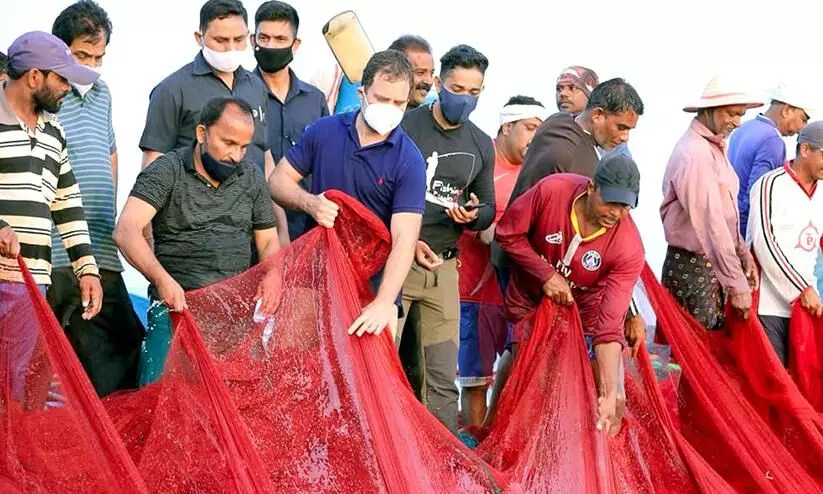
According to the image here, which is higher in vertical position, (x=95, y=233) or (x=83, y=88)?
(x=83, y=88)

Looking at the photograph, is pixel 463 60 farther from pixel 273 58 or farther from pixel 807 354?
pixel 807 354

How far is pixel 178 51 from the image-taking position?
351 inches

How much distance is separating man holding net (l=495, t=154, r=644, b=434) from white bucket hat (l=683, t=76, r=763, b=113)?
1.11m

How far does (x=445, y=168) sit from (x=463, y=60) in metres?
0.48

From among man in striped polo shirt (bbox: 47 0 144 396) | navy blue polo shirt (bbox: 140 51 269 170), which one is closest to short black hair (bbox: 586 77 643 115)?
navy blue polo shirt (bbox: 140 51 269 170)

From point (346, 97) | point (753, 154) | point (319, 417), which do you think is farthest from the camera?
point (753, 154)

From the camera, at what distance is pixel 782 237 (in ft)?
21.3

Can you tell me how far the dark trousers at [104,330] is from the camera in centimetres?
501

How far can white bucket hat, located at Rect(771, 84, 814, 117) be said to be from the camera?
24.4 ft

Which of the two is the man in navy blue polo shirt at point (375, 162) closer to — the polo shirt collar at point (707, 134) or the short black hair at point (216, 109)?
the short black hair at point (216, 109)

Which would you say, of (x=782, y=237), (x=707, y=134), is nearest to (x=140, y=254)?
(x=707, y=134)

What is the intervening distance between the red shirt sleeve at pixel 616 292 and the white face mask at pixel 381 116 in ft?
3.51

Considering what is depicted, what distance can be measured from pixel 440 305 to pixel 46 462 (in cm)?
203

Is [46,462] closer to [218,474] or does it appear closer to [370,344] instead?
[218,474]
